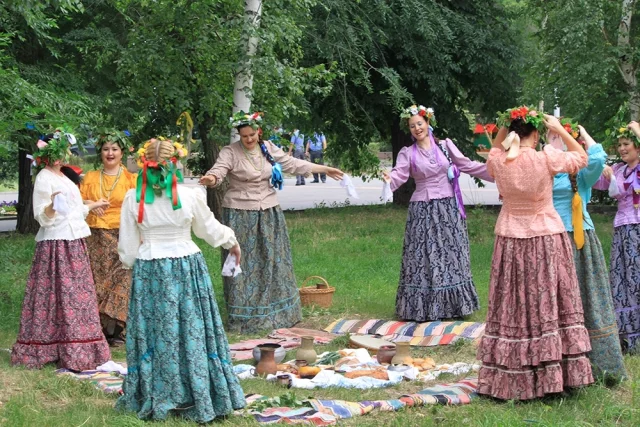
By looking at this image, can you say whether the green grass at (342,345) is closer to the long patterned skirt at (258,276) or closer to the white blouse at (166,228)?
the long patterned skirt at (258,276)

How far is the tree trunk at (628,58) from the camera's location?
38.8 feet

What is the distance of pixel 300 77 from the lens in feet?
33.7

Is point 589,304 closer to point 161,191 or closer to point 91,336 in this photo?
point 161,191

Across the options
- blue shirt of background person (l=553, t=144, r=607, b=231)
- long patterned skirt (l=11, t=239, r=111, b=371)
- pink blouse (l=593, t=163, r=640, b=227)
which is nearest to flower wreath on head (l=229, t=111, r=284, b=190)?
long patterned skirt (l=11, t=239, r=111, b=371)

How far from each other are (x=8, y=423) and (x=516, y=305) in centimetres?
310

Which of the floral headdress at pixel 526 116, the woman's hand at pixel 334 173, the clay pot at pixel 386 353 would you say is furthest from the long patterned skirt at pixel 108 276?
the floral headdress at pixel 526 116

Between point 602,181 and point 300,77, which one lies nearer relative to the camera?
point 602,181

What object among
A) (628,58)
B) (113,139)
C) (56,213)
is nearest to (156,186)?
(56,213)

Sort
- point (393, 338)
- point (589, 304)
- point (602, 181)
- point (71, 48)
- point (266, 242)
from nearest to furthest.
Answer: point (589, 304), point (602, 181), point (393, 338), point (266, 242), point (71, 48)

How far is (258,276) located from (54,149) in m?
2.32

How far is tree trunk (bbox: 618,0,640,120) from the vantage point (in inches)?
466

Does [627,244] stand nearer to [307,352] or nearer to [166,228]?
[307,352]

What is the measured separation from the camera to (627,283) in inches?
283

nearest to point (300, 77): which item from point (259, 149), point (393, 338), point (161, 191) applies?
point (259, 149)
